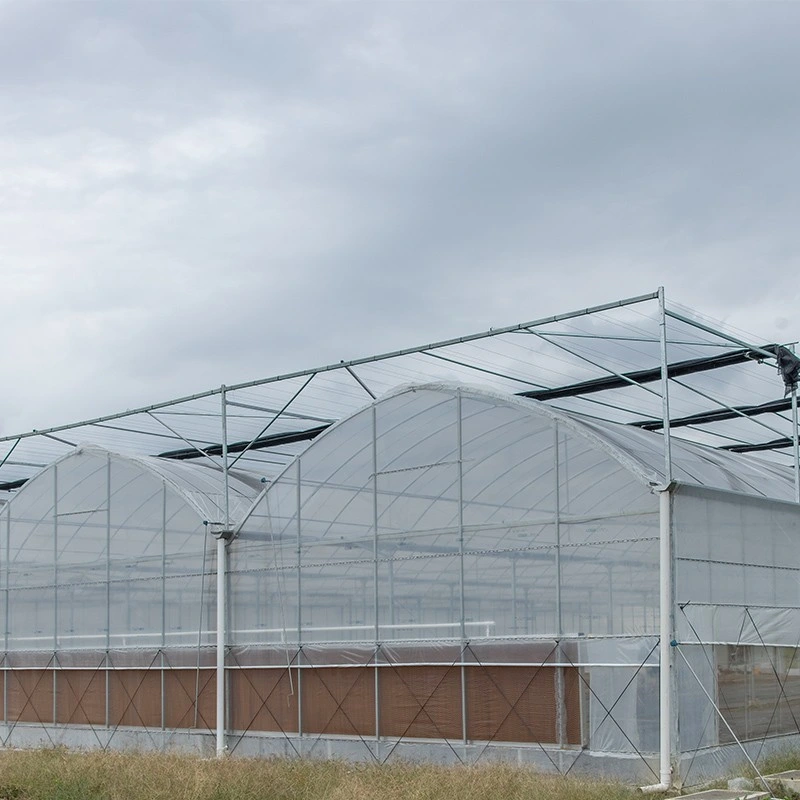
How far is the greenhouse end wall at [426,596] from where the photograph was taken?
61.7 feet

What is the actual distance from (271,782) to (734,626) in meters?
7.62

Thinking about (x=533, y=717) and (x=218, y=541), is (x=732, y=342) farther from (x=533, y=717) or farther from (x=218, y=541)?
(x=218, y=541)

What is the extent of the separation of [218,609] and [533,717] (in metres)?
7.53

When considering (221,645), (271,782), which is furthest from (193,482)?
(271,782)

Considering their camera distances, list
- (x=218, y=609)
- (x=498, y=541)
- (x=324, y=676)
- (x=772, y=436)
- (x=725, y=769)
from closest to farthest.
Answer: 1. (x=725, y=769)
2. (x=498, y=541)
3. (x=324, y=676)
4. (x=218, y=609)
5. (x=772, y=436)

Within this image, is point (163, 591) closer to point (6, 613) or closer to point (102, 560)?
point (102, 560)

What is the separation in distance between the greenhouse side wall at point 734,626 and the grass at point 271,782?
2030 mm

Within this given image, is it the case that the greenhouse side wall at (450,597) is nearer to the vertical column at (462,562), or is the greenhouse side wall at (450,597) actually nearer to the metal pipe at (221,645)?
the vertical column at (462,562)

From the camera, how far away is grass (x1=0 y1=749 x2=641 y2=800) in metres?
16.3

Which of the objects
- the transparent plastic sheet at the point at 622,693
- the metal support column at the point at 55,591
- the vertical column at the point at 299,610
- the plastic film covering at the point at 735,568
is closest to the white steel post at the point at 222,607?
the vertical column at the point at 299,610

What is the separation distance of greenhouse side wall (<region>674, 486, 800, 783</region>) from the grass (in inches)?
79.9

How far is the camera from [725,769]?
18.6 meters

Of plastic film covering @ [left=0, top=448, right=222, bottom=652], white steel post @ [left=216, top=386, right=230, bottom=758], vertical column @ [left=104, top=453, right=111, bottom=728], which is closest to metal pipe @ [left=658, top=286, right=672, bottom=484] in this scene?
white steel post @ [left=216, top=386, right=230, bottom=758]

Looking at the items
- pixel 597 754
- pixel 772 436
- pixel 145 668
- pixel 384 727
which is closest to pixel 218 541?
pixel 145 668
